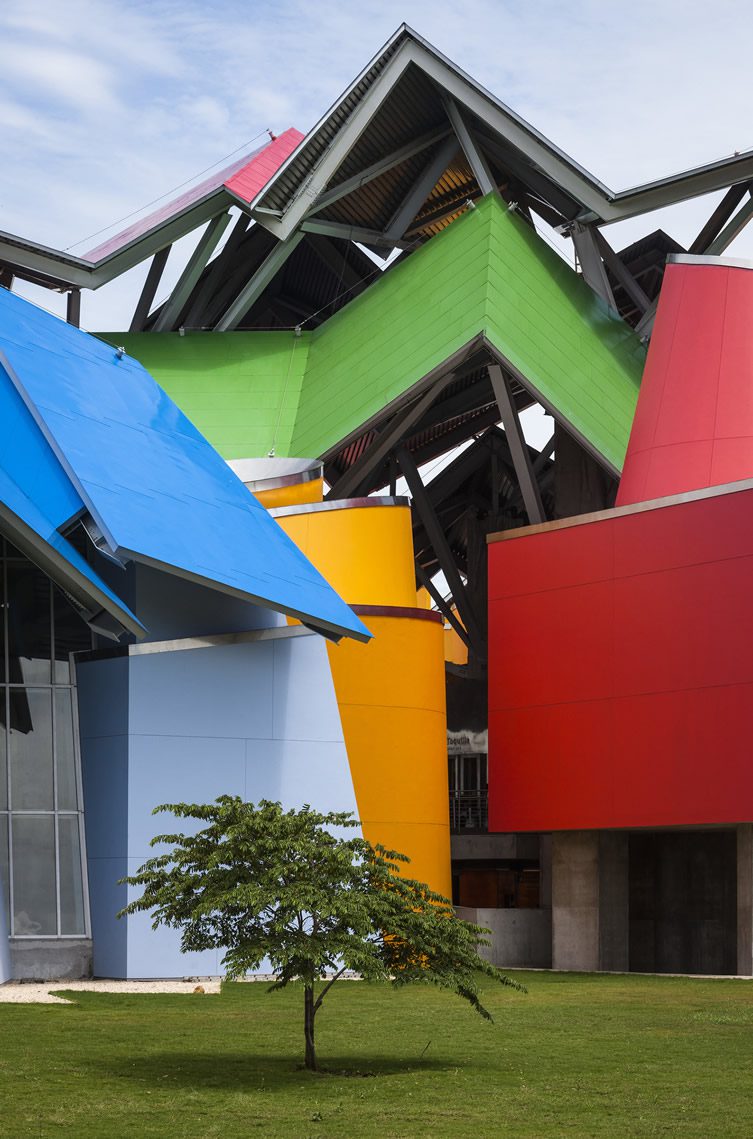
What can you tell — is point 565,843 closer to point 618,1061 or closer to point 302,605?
point 302,605

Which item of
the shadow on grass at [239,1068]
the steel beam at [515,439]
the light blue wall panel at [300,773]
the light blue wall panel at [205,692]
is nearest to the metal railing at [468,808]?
the steel beam at [515,439]

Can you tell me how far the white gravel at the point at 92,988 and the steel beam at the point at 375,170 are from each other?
23942mm

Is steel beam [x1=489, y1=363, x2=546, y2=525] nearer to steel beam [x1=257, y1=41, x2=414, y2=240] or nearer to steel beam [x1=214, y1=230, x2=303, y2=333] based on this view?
steel beam [x1=257, y1=41, x2=414, y2=240]

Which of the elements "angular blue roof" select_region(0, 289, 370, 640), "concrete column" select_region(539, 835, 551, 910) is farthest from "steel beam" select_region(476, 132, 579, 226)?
"concrete column" select_region(539, 835, 551, 910)

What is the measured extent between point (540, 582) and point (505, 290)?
8301 millimetres

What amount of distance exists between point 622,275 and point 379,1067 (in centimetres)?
3346

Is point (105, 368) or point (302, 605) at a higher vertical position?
point (105, 368)

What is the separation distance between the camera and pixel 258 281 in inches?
1796

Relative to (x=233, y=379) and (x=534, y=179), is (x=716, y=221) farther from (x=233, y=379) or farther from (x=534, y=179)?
(x=233, y=379)

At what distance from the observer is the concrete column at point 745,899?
32344 millimetres

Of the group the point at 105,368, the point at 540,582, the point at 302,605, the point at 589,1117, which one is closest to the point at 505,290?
the point at 540,582

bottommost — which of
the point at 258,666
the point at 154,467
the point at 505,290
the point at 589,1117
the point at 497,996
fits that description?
the point at 497,996

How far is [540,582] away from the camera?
120 ft

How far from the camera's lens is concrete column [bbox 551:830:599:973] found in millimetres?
35531
